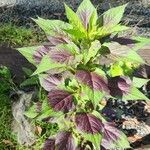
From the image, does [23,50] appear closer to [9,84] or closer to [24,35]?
[9,84]

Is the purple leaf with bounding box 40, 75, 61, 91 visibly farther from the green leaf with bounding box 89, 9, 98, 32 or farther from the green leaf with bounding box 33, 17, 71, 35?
the green leaf with bounding box 89, 9, 98, 32

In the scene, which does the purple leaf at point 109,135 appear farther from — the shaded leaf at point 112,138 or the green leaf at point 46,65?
the green leaf at point 46,65

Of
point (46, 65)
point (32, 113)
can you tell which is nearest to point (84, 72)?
point (46, 65)

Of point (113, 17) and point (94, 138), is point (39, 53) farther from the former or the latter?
point (94, 138)

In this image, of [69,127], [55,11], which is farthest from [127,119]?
[55,11]

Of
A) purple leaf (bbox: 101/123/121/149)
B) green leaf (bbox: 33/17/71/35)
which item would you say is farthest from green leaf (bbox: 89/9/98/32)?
purple leaf (bbox: 101/123/121/149)

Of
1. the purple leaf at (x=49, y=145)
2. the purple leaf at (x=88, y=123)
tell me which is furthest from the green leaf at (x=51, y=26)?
the purple leaf at (x=49, y=145)

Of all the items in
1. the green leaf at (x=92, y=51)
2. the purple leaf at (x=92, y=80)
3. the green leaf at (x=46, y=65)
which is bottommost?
the purple leaf at (x=92, y=80)
